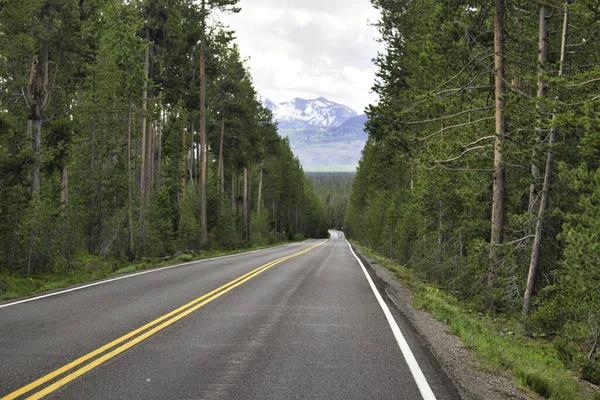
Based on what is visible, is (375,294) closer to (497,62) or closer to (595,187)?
(595,187)

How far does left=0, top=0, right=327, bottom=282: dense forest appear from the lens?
16750 mm

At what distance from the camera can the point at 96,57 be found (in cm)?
2022

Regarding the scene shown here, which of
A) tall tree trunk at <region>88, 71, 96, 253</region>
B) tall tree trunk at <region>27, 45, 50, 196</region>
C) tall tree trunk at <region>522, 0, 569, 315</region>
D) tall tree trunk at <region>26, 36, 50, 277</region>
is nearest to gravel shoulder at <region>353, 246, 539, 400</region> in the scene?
tall tree trunk at <region>522, 0, 569, 315</region>

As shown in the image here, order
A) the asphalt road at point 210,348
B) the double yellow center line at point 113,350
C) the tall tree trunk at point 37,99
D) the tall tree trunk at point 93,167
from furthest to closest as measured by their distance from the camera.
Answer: the tall tree trunk at point 93,167, the tall tree trunk at point 37,99, the asphalt road at point 210,348, the double yellow center line at point 113,350

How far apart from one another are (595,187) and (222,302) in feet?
26.1

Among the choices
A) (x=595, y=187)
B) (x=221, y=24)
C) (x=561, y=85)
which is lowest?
(x=595, y=187)

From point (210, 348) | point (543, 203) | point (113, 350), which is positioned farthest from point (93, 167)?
point (543, 203)

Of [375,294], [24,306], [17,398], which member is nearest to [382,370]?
[17,398]

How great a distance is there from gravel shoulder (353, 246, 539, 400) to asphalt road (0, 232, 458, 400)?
7.8 inches

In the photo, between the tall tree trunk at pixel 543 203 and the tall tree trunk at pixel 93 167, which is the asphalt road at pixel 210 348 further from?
the tall tree trunk at pixel 93 167

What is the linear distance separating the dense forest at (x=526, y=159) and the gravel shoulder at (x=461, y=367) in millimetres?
2989

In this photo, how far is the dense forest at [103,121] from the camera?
55.0ft

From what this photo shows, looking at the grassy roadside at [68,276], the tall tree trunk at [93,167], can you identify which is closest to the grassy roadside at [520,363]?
the grassy roadside at [68,276]

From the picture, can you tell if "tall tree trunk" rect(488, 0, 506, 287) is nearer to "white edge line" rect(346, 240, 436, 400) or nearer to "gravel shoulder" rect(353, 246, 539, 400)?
"gravel shoulder" rect(353, 246, 539, 400)
